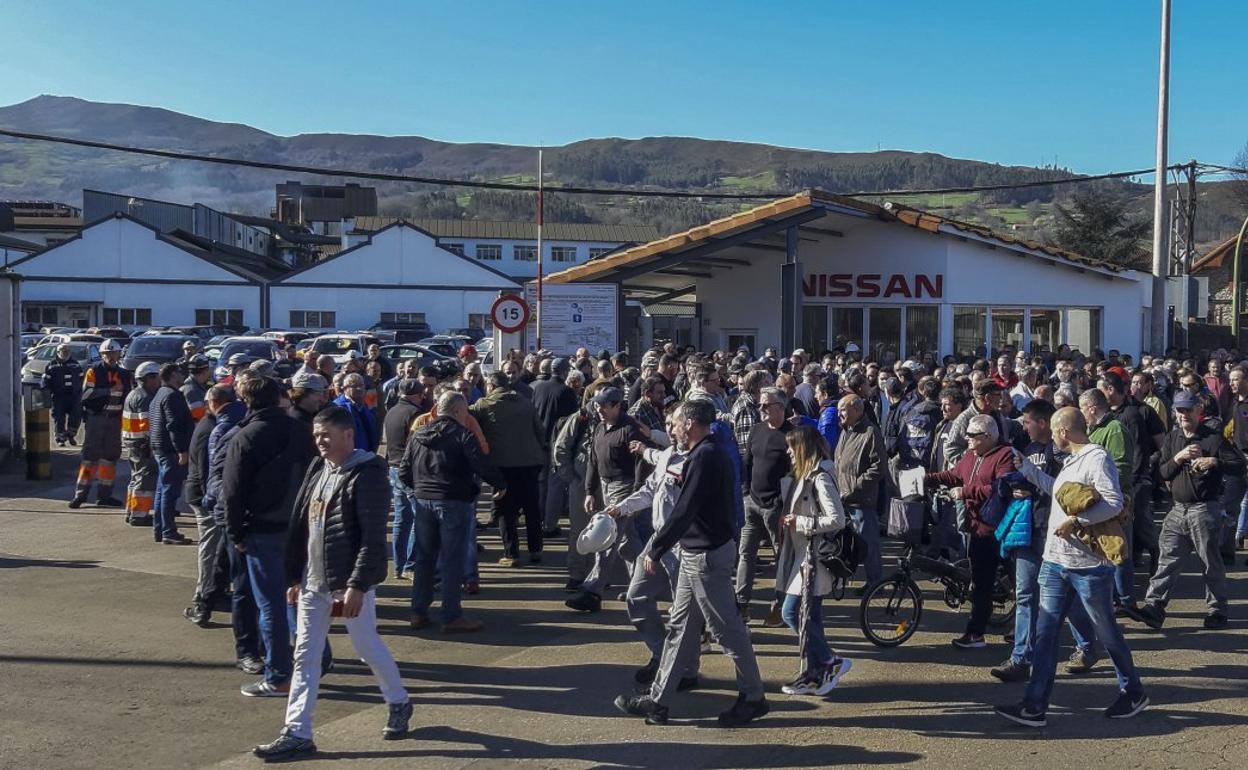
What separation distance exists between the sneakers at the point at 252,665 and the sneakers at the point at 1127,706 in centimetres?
537

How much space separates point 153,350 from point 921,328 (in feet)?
66.7

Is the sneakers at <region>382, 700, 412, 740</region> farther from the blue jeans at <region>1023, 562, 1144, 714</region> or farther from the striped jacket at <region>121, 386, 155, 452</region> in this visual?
the striped jacket at <region>121, 386, 155, 452</region>

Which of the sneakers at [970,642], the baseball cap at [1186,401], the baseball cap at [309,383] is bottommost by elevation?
the sneakers at [970,642]

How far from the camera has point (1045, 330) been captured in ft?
89.0

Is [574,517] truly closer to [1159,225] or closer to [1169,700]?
[1169,700]

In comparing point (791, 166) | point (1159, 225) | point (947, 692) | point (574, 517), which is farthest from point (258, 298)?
point (791, 166)

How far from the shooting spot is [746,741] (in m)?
6.74

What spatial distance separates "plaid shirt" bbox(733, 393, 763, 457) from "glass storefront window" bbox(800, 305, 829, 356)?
17.3 meters

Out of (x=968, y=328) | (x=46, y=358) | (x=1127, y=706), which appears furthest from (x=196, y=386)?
(x=46, y=358)

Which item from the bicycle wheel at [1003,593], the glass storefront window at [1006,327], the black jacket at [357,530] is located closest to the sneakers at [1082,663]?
the bicycle wheel at [1003,593]

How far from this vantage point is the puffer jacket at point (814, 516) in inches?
297

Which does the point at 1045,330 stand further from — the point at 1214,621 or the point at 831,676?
the point at 831,676

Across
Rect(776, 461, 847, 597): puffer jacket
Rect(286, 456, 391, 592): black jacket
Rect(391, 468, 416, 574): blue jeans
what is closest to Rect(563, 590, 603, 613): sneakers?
Rect(391, 468, 416, 574): blue jeans

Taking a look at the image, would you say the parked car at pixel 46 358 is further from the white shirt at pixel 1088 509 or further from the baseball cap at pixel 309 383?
the white shirt at pixel 1088 509
